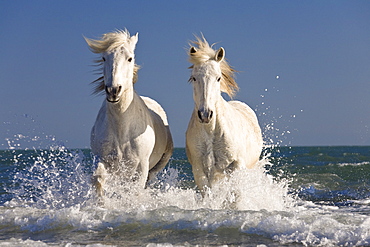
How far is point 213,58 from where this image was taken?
18.6 feet

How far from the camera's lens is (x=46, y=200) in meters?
6.63

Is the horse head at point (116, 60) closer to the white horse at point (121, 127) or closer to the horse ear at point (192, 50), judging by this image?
the white horse at point (121, 127)

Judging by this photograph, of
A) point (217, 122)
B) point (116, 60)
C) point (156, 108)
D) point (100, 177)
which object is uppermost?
point (116, 60)

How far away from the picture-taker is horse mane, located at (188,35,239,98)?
220 inches

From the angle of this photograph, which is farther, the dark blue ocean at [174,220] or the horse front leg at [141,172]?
the horse front leg at [141,172]

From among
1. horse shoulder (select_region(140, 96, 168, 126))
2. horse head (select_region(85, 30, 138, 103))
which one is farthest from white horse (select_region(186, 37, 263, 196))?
horse shoulder (select_region(140, 96, 168, 126))

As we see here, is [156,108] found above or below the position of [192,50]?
below

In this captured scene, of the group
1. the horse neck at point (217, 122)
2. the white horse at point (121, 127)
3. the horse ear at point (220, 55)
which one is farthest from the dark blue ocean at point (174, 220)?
the horse ear at point (220, 55)

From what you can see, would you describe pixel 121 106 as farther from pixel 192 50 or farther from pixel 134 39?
pixel 192 50

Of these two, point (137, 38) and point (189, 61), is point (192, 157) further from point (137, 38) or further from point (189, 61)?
point (137, 38)

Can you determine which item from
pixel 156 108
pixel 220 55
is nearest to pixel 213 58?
pixel 220 55

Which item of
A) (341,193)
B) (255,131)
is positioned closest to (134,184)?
(255,131)

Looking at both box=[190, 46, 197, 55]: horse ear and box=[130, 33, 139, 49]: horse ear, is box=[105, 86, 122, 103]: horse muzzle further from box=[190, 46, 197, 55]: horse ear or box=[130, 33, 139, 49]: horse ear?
box=[190, 46, 197, 55]: horse ear

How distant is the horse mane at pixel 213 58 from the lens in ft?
18.3
